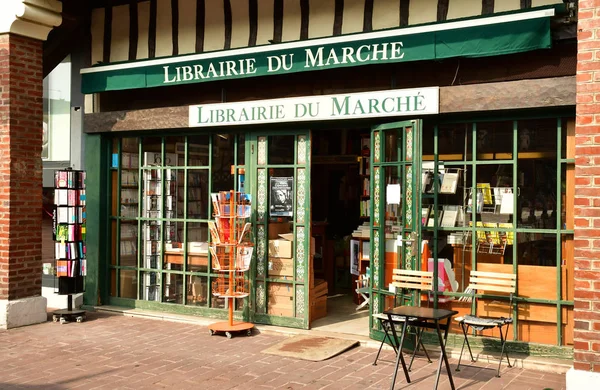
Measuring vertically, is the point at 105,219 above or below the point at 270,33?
below

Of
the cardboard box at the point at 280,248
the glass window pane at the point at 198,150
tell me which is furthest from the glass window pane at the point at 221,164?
the cardboard box at the point at 280,248

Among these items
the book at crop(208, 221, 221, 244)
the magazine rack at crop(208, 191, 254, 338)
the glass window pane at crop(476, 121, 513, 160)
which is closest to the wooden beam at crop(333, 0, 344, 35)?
the glass window pane at crop(476, 121, 513, 160)

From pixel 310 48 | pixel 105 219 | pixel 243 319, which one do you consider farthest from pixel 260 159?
pixel 105 219

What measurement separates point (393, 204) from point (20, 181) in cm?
504

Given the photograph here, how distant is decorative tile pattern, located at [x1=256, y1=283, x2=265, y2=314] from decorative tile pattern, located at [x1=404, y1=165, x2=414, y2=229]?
2281 mm

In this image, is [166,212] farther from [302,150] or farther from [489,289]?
[489,289]

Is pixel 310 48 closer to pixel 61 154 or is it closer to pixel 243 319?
pixel 243 319

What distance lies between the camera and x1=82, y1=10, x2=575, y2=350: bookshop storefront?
695 centimetres

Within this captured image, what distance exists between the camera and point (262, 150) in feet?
28.5

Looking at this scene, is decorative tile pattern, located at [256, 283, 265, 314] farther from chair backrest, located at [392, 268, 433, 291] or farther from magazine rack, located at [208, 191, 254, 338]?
chair backrest, located at [392, 268, 433, 291]

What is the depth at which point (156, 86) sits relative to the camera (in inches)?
368

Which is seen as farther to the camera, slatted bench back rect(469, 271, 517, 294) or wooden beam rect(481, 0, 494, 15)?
wooden beam rect(481, 0, 494, 15)

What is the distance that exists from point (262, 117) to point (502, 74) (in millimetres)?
2961

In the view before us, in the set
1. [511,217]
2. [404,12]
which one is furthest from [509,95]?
[404,12]
